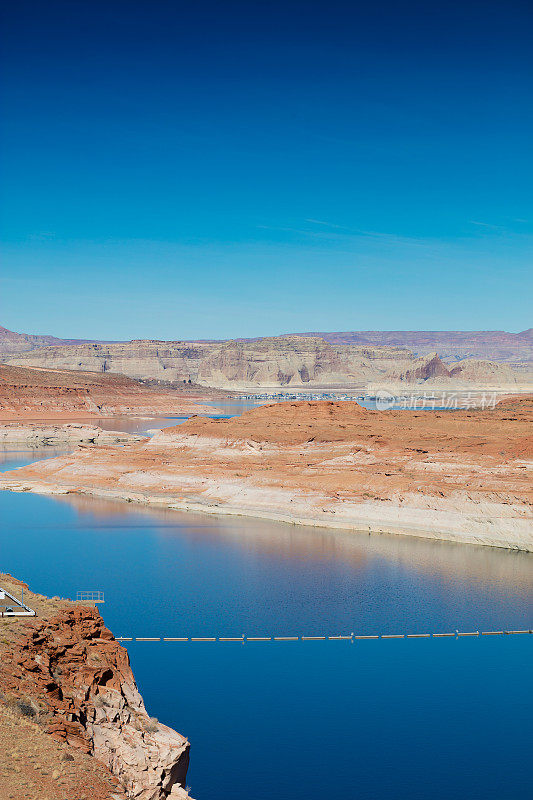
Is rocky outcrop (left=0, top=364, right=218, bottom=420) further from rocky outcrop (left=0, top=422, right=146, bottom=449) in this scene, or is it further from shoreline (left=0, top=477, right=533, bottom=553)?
shoreline (left=0, top=477, right=533, bottom=553)

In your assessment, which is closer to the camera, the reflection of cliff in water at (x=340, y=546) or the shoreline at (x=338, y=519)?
the reflection of cliff in water at (x=340, y=546)

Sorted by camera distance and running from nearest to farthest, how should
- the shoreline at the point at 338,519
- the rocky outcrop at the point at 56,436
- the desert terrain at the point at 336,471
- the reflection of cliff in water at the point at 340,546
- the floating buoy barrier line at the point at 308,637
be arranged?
1. the floating buoy barrier line at the point at 308,637
2. the reflection of cliff in water at the point at 340,546
3. the shoreline at the point at 338,519
4. the desert terrain at the point at 336,471
5. the rocky outcrop at the point at 56,436

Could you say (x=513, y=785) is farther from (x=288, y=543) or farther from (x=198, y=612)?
(x=288, y=543)

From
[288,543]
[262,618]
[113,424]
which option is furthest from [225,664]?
[113,424]

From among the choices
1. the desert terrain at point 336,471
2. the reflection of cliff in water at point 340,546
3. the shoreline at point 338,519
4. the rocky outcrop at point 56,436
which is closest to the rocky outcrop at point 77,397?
the rocky outcrop at point 56,436

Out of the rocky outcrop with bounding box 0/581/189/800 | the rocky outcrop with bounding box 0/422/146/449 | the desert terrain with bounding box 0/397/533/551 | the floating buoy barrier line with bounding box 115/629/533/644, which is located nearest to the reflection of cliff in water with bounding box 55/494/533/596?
the desert terrain with bounding box 0/397/533/551

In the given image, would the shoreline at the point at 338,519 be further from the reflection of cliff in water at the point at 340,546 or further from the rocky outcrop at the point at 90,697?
the rocky outcrop at the point at 90,697
